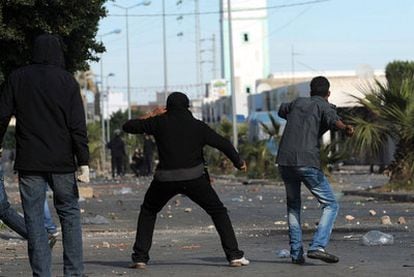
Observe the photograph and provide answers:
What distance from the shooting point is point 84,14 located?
49.7ft

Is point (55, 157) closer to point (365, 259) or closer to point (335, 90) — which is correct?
point (365, 259)

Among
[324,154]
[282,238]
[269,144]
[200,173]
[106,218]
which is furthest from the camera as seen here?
[269,144]

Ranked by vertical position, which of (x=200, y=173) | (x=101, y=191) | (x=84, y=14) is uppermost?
(x=84, y=14)

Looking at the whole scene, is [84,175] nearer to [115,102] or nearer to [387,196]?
[387,196]

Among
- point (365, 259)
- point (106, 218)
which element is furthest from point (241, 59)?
point (365, 259)

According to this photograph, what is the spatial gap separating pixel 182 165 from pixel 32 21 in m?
5.91

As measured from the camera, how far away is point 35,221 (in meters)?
7.99

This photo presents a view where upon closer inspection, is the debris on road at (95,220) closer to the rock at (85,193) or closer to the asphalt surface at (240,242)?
the asphalt surface at (240,242)

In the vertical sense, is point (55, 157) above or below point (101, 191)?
above

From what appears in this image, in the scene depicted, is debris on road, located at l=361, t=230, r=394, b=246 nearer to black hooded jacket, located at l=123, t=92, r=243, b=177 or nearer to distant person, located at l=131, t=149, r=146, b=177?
black hooded jacket, located at l=123, t=92, r=243, b=177

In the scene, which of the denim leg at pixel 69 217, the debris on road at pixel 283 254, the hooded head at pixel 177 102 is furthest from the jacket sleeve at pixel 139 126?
the debris on road at pixel 283 254

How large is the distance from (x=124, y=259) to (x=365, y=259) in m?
2.72

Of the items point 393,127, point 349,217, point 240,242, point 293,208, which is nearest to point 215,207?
point 293,208

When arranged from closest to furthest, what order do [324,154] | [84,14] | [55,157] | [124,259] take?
1. [55,157]
2. [124,259]
3. [84,14]
4. [324,154]
